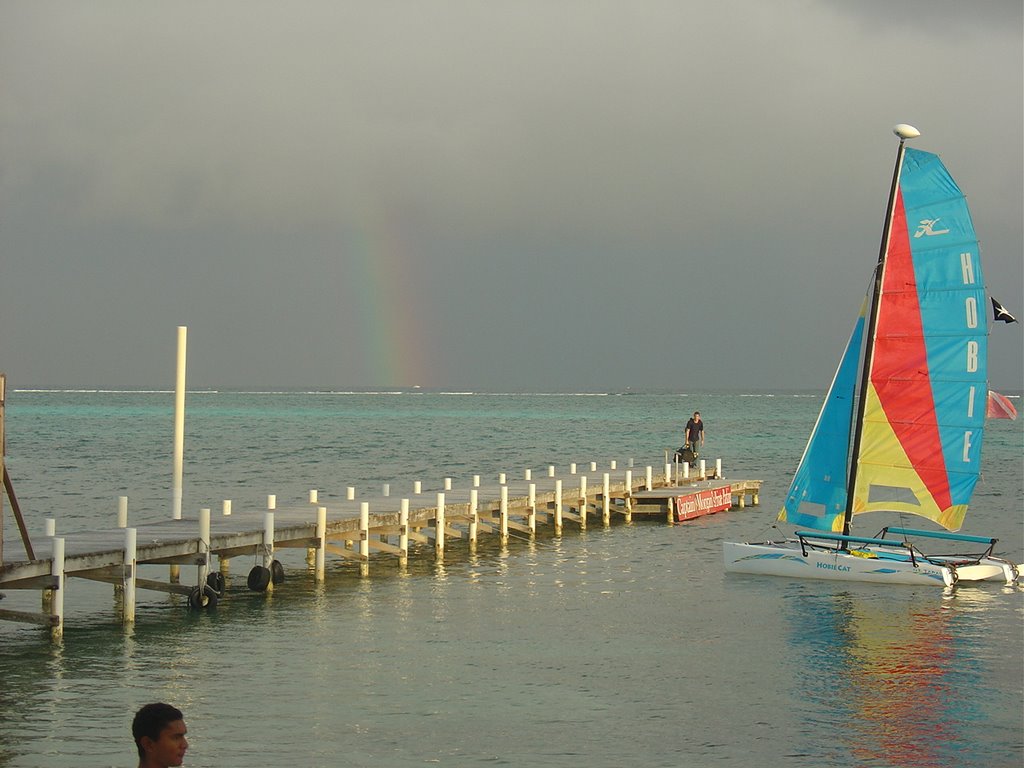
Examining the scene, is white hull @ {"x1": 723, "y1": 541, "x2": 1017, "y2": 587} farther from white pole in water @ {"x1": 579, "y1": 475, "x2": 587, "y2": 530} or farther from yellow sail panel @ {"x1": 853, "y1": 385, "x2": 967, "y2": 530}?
white pole in water @ {"x1": 579, "y1": 475, "x2": 587, "y2": 530}

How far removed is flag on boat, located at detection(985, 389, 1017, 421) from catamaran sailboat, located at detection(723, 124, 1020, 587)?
366 millimetres

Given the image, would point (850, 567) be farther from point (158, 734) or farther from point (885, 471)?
point (158, 734)

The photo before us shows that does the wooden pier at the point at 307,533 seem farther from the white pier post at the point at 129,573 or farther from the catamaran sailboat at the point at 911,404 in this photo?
the catamaran sailboat at the point at 911,404

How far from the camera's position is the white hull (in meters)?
26.3

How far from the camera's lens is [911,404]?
2634cm

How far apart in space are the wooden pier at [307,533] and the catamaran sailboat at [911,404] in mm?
8080

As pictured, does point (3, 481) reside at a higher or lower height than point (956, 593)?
higher

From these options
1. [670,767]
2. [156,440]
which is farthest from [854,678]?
[156,440]

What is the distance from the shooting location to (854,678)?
1866 cm

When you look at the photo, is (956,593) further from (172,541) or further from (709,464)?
(709,464)

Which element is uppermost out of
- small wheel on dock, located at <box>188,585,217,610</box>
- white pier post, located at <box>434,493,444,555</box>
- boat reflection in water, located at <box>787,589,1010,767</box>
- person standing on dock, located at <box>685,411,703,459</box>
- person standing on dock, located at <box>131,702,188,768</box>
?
person standing on dock, located at <box>685,411,703,459</box>

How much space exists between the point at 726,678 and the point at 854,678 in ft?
5.88

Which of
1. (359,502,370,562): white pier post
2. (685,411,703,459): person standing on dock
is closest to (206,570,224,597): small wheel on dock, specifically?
(359,502,370,562): white pier post

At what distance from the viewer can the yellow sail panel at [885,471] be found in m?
26.4
